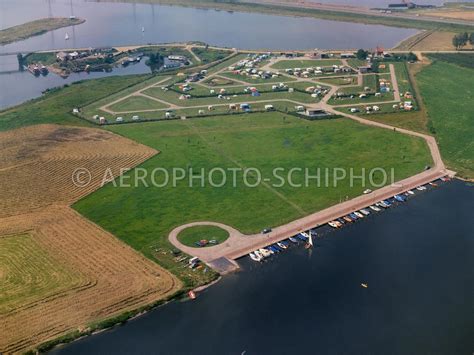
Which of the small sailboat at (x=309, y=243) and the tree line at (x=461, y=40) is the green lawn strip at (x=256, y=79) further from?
the small sailboat at (x=309, y=243)

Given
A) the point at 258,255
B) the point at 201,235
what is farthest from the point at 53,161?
the point at 258,255

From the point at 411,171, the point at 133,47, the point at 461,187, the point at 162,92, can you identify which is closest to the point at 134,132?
the point at 162,92

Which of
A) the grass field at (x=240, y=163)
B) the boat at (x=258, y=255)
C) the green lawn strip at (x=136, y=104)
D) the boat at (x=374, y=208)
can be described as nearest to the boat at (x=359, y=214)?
the boat at (x=374, y=208)

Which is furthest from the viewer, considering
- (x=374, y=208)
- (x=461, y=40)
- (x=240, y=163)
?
(x=461, y=40)

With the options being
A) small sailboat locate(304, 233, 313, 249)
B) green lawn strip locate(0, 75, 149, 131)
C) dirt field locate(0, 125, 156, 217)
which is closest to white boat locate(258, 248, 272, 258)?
small sailboat locate(304, 233, 313, 249)

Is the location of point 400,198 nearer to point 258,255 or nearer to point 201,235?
point 258,255

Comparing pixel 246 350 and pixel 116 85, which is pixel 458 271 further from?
pixel 116 85

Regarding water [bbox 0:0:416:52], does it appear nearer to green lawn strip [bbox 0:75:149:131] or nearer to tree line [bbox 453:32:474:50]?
tree line [bbox 453:32:474:50]
